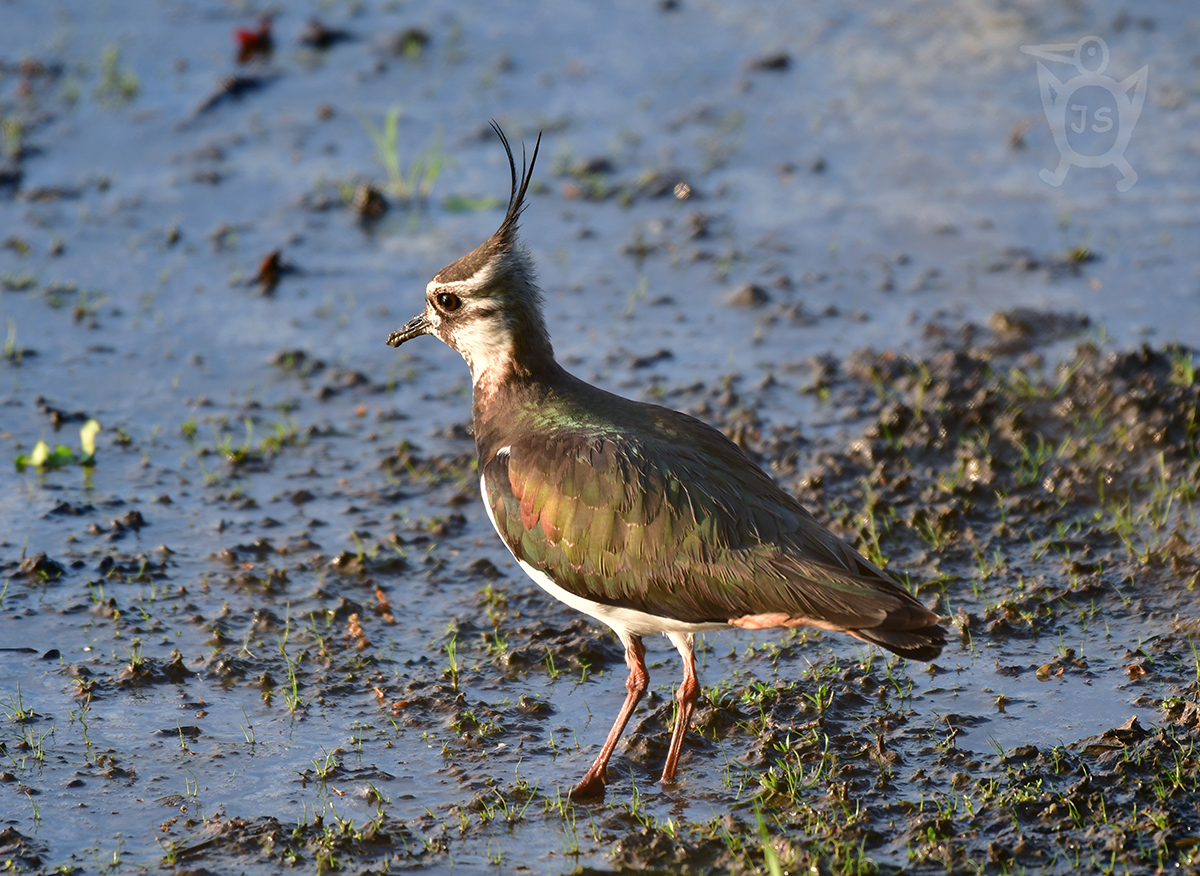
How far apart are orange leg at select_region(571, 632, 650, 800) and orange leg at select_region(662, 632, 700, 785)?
15 cm

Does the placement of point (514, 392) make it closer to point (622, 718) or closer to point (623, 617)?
point (623, 617)

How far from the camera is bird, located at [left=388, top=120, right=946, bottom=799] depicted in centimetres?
498

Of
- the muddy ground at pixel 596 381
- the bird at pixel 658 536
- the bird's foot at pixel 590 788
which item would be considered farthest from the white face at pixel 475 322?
the bird's foot at pixel 590 788

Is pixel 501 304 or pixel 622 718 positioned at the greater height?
pixel 501 304

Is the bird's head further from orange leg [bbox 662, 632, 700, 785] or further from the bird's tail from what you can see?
the bird's tail

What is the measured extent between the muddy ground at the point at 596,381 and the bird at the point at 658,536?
2.08 feet

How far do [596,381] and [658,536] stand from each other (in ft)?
10.6

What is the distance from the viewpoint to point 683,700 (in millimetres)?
5430

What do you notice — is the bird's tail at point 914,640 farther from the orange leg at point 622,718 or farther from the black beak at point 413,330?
the black beak at point 413,330

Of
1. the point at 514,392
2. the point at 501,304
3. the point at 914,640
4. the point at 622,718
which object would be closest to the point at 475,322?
the point at 501,304

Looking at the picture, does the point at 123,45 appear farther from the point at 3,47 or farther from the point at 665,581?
the point at 665,581

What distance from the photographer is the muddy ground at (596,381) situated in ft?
17.0

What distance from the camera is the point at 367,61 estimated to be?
12.1 m

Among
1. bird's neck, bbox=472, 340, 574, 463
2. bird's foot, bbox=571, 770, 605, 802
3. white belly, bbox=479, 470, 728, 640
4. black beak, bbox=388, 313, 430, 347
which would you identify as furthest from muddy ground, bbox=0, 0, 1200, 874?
black beak, bbox=388, 313, 430, 347
